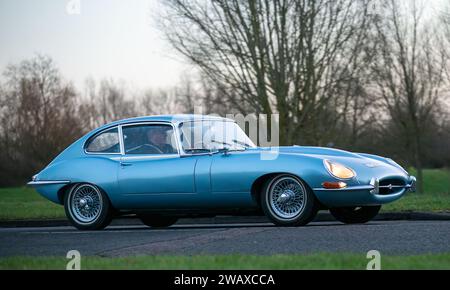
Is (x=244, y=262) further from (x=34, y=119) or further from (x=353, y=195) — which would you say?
(x=34, y=119)

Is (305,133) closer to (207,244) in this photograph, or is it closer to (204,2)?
(204,2)

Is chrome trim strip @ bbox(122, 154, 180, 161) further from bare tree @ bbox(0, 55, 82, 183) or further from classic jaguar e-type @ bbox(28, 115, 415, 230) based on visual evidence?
bare tree @ bbox(0, 55, 82, 183)

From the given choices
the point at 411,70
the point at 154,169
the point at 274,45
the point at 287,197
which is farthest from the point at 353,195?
the point at 411,70

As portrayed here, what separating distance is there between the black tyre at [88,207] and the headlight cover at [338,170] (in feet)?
9.95

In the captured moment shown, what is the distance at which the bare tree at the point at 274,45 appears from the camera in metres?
24.7

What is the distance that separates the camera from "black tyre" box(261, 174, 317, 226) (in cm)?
931

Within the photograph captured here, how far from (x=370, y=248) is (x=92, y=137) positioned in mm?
5137

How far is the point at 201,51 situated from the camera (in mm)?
25453

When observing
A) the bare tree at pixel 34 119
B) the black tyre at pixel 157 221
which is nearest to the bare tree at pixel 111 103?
the bare tree at pixel 34 119

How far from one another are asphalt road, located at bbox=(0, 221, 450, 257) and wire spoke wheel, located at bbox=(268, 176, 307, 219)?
44 centimetres

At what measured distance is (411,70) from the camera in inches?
1473

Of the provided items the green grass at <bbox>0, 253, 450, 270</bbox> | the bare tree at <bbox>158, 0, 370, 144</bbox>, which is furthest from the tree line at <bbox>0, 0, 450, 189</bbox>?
the green grass at <bbox>0, 253, 450, 270</bbox>

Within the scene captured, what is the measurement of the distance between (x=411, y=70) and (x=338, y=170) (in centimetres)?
2939
